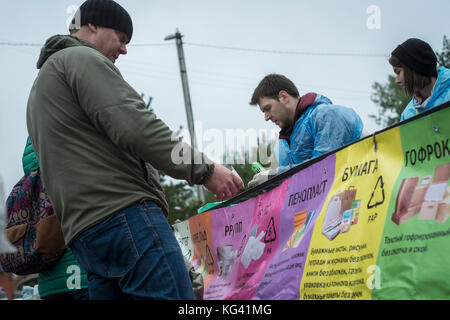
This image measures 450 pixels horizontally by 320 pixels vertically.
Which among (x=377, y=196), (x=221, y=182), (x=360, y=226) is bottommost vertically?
(x=360, y=226)

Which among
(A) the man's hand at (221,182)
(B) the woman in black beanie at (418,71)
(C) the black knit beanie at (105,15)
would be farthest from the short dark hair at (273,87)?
(A) the man's hand at (221,182)

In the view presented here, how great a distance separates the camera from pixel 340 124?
14.6 feet

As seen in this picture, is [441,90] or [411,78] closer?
[441,90]

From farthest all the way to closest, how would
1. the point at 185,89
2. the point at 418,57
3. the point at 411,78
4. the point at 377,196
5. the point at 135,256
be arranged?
1. the point at 185,89
2. the point at 411,78
3. the point at 418,57
4. the point at 377,196
5. the point at 135,256

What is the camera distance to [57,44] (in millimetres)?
2529

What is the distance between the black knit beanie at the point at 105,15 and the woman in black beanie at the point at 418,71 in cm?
234

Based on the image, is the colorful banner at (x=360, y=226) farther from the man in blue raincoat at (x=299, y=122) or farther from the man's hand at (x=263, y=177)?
the man in blue raincoat at (x=299, y=122)

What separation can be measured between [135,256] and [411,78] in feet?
9.40

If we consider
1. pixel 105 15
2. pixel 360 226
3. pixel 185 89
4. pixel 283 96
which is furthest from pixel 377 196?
pixel 185 89

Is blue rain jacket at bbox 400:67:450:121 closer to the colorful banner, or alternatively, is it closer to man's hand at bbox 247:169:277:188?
the colorful banner

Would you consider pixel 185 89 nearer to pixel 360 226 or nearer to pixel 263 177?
pixel 263 177

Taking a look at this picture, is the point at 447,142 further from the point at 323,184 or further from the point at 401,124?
the point at 323,184

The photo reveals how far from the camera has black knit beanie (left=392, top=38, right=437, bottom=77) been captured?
4172mm

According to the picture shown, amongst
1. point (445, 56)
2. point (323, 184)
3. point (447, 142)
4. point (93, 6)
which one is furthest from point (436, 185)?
point (445, 56)
